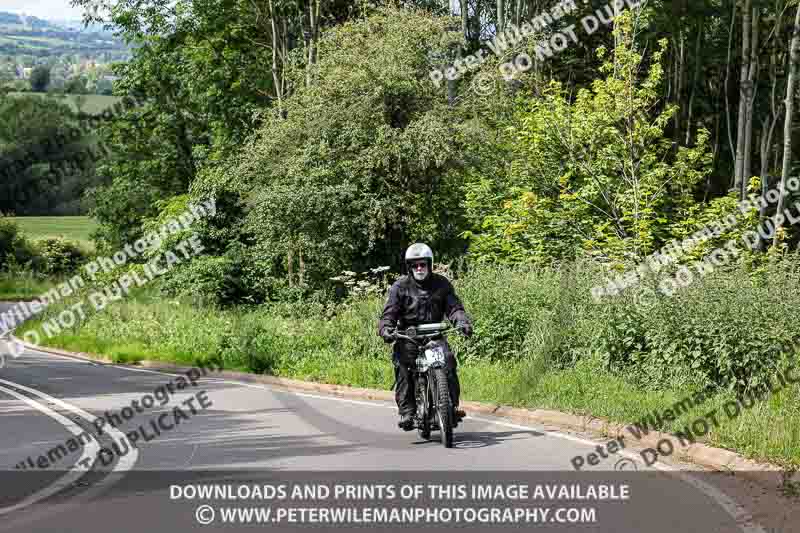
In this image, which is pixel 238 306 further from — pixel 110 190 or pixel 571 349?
pixel 110 190

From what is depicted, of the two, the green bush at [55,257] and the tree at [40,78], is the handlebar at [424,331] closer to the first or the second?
the green bush at [55,257]

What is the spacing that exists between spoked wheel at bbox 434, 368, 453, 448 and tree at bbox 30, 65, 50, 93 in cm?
14265

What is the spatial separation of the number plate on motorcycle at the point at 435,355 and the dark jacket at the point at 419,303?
0.53m

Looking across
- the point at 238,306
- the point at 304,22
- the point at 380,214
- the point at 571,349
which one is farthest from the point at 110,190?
the point at 571,349

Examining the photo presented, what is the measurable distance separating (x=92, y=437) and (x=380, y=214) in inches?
782

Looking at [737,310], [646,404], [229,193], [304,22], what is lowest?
[646,404]

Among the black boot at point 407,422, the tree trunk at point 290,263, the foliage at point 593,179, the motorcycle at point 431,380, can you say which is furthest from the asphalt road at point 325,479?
the tree trunk at point 290,263

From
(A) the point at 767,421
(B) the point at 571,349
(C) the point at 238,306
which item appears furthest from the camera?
(C) the point at 238,306

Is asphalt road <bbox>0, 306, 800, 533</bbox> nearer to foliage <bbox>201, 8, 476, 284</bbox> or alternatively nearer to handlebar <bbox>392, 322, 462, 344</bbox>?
handlebar <bbox>392, 322, 462, 344</bbox>

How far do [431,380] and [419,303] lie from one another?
2.93 ft

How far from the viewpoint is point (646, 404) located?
1323 centimetres

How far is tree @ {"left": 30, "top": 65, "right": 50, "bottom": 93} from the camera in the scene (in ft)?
485

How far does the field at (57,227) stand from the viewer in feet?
261

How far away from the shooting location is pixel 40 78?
15375 centimetres
